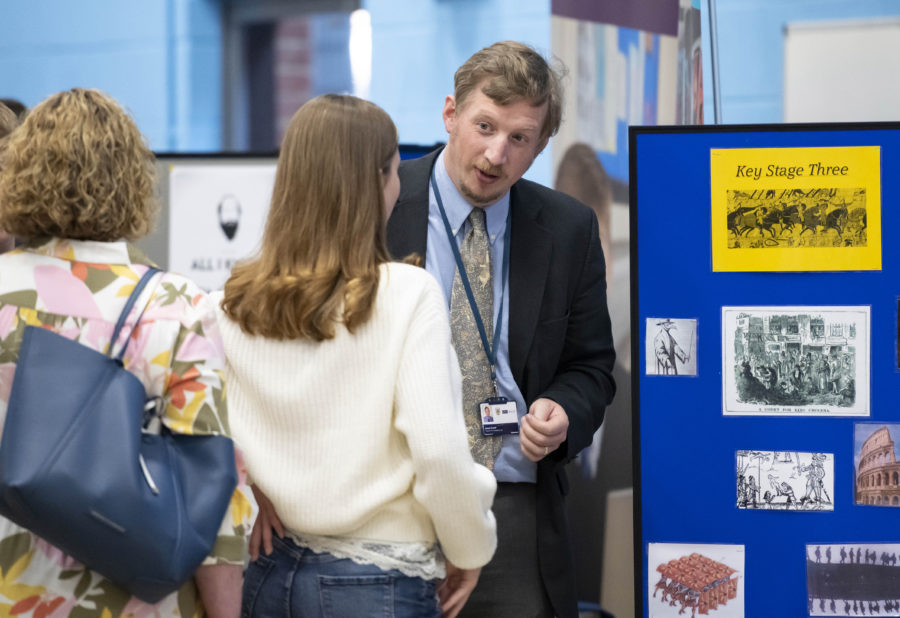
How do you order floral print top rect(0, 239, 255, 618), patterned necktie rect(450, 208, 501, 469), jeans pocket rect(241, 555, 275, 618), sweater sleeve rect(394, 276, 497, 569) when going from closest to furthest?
floral print top rect(0, 239, 255, 618) → sweater sleeve rect(394, 276, 497, 569) → jeans pocket rect(241, 555, 275, 618) → patterned necktie rect(450, 208, 501, 469)

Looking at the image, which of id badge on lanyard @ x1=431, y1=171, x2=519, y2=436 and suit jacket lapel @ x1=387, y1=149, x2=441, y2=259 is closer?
id badge on lanyard @ x1=431, y1=171, x2=519, y2=436

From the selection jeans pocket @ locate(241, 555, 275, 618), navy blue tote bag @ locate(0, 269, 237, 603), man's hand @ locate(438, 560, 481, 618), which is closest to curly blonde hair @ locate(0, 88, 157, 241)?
navy blue tote bag @ locate(0, 269, 237, 603)

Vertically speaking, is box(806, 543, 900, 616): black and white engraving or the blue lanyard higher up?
the blue lanyard

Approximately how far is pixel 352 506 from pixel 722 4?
3.96m

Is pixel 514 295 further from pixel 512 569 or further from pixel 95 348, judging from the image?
pixel 95 348

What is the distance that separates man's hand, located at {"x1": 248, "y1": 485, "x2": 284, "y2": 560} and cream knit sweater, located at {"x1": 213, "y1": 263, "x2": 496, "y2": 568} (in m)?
0.03

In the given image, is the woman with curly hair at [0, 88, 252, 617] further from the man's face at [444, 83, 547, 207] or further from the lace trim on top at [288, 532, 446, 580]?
the man's face at [444, 83, 547, 207]

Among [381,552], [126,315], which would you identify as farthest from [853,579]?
[126,315]

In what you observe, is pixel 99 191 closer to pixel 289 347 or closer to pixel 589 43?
pixel 289 347

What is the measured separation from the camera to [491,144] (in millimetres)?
2037

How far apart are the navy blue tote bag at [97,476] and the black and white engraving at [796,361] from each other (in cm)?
135

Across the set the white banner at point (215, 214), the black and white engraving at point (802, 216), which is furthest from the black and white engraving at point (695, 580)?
the white banner at point (215, 214)

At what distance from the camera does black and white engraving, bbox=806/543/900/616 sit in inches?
89.3

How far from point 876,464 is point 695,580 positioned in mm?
469
